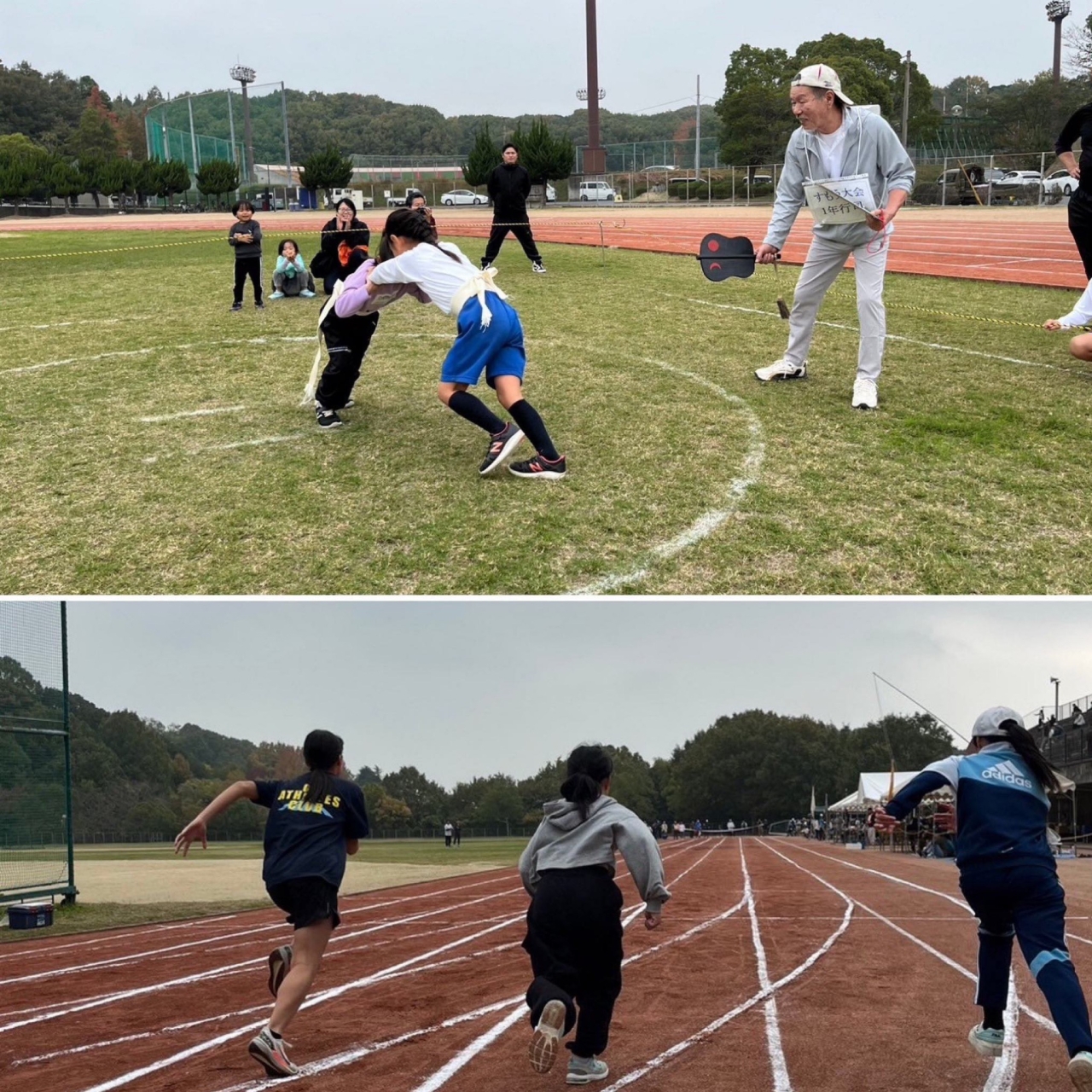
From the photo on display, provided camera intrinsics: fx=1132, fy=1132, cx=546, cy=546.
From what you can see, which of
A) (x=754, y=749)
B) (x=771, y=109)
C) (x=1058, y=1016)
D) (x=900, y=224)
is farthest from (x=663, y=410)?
(x=754, y=749)

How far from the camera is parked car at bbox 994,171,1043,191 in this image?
48.2m

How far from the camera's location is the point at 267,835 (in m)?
4.68

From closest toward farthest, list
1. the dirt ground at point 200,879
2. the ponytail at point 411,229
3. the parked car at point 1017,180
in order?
the ponytail at point 411,229
the dirt ground at point 200,879
the parked car at point 1017,180

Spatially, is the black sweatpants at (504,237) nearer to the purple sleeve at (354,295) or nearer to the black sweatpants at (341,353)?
the black sweatpants at (341,353)

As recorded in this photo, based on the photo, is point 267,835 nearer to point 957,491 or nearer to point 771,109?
point 957,491

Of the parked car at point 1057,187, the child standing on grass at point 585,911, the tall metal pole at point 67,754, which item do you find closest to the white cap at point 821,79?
the child standing on grass at point 585,911

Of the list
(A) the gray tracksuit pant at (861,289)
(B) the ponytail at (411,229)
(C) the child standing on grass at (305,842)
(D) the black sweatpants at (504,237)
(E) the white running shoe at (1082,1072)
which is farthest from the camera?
(D) the black sweatpants at (504,237)

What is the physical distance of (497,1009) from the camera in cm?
611

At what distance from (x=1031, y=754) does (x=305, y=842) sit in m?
2.98

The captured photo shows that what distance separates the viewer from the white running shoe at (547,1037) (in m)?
4.20

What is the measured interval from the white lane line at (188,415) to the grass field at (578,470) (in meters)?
0.04

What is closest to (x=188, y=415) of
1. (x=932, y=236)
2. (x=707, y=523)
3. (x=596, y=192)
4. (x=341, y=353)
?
(x=341, y=353)

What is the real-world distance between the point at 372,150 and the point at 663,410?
91787 millimetres

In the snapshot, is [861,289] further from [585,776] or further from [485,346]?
[585,776]
